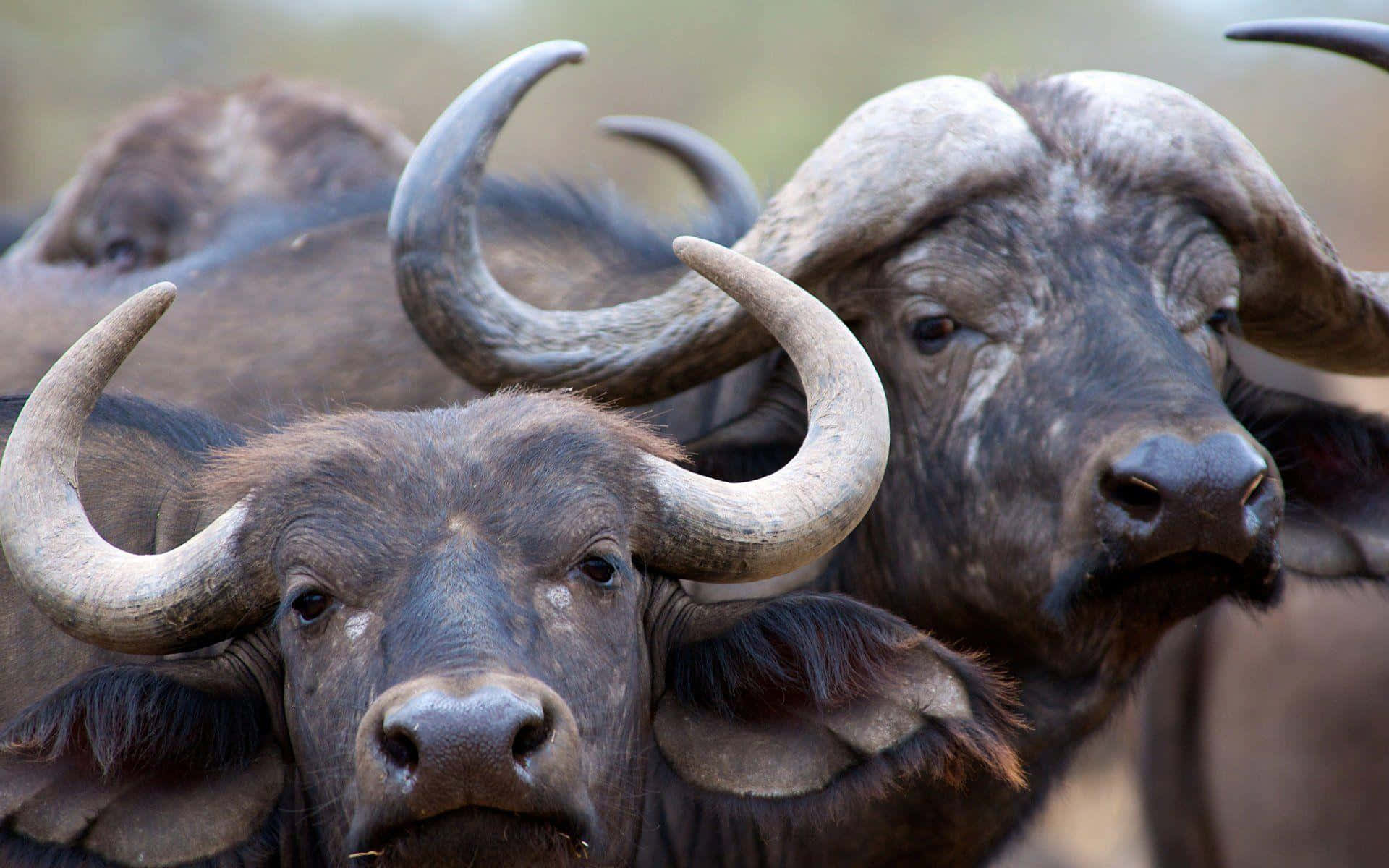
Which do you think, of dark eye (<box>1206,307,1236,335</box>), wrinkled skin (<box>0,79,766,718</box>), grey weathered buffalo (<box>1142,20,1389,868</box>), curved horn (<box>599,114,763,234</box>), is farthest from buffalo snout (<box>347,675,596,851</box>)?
grey weathered buffalo (<box>1142,20,1389,868</box>)

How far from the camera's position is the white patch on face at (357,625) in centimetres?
276

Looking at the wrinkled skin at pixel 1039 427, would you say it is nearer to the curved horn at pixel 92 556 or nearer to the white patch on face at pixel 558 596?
the white patch on face at pixel 558 596

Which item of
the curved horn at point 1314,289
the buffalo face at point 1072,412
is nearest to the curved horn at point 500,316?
the buffalo face at point 1072,412

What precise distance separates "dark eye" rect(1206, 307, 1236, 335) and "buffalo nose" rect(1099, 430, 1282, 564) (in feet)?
2.21

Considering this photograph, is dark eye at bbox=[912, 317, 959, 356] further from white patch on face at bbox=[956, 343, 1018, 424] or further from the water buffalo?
the water buffalo

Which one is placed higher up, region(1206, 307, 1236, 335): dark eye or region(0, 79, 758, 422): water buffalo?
region(1206, 307, 1236, 335): dark eye

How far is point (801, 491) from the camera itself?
2971 millimetres

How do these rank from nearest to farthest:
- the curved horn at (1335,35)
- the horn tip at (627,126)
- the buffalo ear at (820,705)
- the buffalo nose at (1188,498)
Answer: the buffalo ear at (820,705) → the buffalo nose at (1188,498) → the curved horn at (1335,35) → the horn tip at (627,126)

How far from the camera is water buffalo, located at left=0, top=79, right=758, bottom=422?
463cm

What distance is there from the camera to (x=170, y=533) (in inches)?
131

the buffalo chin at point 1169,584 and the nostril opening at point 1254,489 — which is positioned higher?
the nostril opening at point 1254,489

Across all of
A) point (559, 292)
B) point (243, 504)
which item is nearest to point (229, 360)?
point (559, 292)

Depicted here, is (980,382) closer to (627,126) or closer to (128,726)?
(128,726)

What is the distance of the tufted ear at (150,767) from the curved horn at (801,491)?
2.95ft
